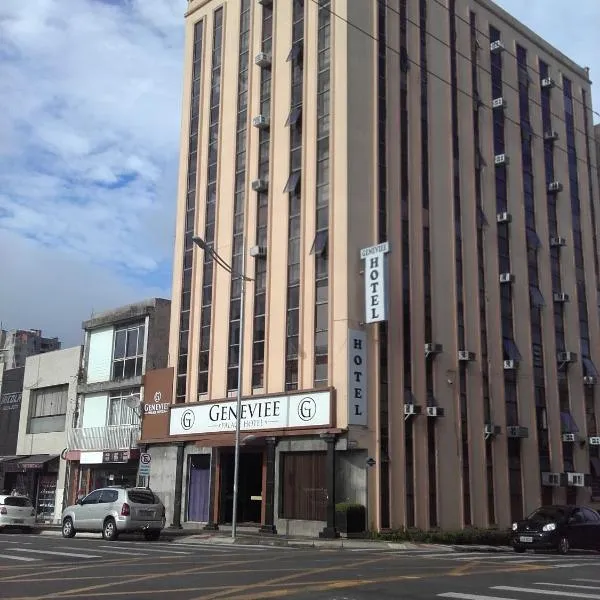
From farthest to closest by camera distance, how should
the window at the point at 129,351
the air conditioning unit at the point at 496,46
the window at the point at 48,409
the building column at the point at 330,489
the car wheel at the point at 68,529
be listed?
the window at the point at 48,409, the window at the point at 129,351, the air conditioning unit at the point at 496,46, the building column at the point at 330,489, the car wheel at the point at 68,529

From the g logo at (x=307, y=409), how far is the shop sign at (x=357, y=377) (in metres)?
1.60

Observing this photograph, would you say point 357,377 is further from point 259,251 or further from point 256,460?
point 259,251

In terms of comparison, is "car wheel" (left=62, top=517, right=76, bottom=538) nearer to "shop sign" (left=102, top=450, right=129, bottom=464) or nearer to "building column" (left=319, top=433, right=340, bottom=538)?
"building column" (left=319, top=433, right=340, bottom=538)

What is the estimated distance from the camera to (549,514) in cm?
2262

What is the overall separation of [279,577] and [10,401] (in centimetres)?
3583

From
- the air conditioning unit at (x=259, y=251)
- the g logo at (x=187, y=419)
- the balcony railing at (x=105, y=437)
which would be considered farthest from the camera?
the balcony railing at (x=105, y=437)

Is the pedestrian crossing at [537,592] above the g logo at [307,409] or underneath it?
underneath

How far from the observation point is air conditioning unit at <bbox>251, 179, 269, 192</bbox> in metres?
32.7

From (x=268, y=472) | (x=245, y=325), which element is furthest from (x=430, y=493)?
(x=245, y=325)

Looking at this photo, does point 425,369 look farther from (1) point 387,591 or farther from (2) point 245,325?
(1) point 387,591

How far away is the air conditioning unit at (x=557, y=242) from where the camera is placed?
3716 cm

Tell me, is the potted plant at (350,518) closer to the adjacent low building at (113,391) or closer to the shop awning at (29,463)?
the adjacent low building at (113,391)

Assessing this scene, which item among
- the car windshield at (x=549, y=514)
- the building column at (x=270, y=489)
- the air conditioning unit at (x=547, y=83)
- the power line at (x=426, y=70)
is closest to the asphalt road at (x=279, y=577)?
the car windshield at (x=549, y=514)

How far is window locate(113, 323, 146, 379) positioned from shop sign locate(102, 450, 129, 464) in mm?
3532
